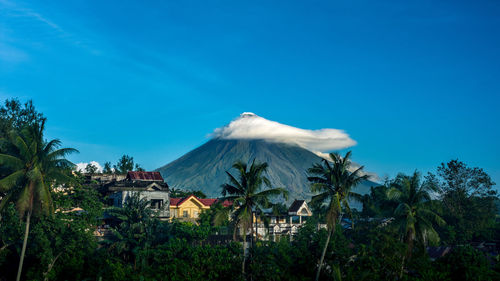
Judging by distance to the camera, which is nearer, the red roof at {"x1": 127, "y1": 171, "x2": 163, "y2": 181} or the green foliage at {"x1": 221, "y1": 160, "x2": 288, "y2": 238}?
the green foliage at {"x1": 221, "y1": 160, "x2": 288, "y2": 238}

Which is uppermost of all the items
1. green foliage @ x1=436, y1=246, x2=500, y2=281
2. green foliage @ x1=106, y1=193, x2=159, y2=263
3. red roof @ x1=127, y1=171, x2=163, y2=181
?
red roof @ x1=127, y1=171, x2=163, y2=181

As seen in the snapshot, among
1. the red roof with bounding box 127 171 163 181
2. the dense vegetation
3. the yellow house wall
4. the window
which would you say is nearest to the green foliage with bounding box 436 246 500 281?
the dense vegetation

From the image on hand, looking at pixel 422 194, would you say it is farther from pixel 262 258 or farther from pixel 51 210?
pixel 51 210

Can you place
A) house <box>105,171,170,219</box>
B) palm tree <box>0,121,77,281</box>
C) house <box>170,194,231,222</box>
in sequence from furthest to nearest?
1. house <box>170,194,231,222</box>
2. house <box>105,171,170,219</box>
3. palm tree <box>0,121,77,281</box>

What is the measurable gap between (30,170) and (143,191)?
Result: 1069 inches

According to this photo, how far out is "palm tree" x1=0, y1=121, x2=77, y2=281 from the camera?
3186 centimetres

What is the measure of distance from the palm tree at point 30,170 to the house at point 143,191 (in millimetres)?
22950

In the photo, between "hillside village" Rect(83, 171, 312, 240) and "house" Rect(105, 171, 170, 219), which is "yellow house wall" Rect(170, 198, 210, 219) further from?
"house" Rect(105, 171, 170, 219)

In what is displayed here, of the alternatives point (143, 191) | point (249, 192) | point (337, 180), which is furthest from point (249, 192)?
point (143, 191)

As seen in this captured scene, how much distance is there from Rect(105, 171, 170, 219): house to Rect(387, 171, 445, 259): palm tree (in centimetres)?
3240

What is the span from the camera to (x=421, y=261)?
3328 centimetres

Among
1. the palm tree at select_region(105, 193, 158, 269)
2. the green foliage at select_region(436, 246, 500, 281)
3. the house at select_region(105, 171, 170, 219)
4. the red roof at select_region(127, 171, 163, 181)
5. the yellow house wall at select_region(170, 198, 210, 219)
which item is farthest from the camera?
the yellow house wall at select_region(170, 198, 210, 219)

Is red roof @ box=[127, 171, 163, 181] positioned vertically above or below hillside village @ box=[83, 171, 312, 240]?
above

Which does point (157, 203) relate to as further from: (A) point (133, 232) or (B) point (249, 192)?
(B) point (249, 192)
